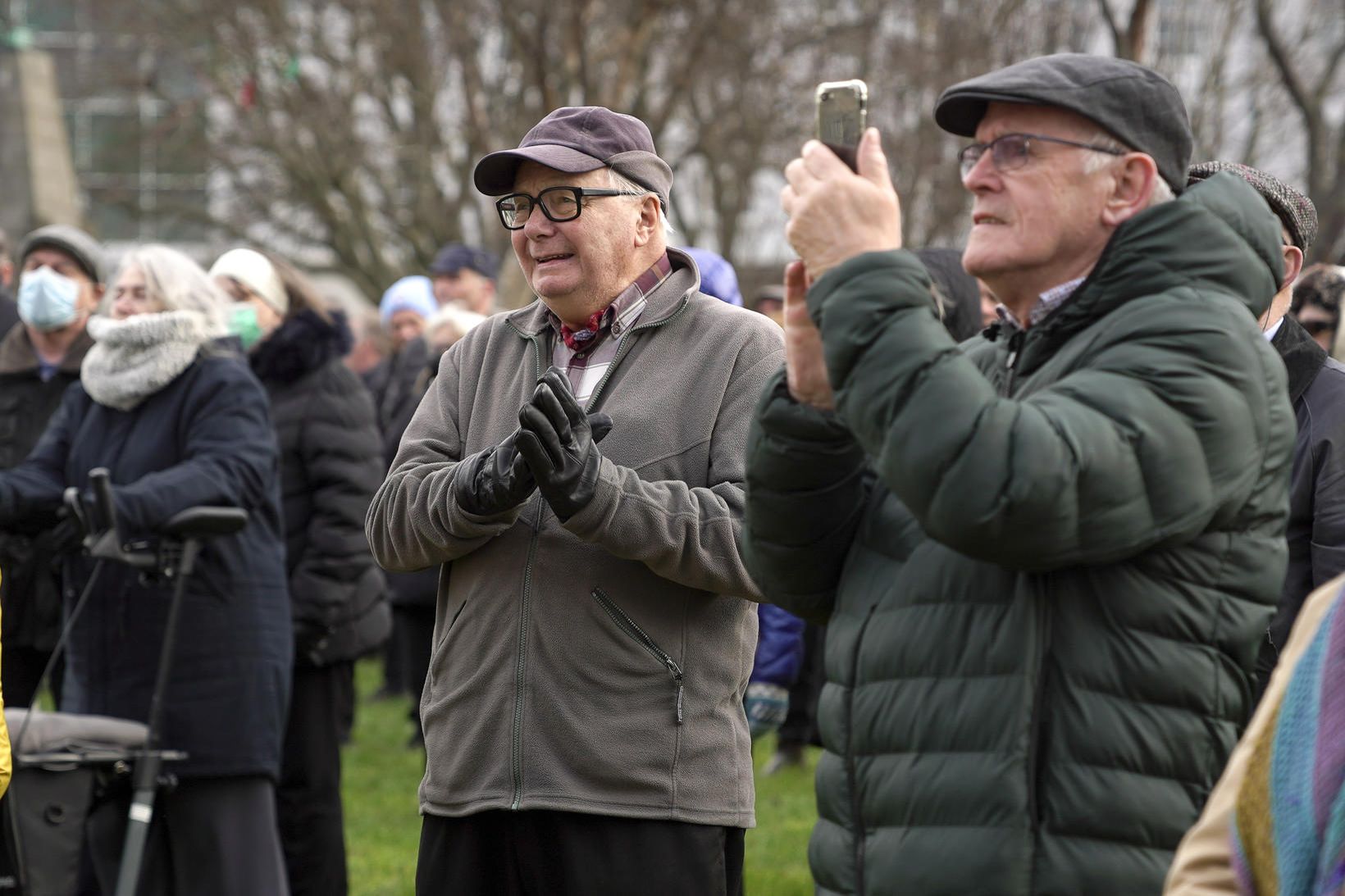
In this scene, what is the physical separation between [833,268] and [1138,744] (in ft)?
2.43

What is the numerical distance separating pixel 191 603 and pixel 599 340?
6.68ft

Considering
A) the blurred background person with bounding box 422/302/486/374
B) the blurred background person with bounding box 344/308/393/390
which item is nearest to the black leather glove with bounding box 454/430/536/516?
the blurred background person with bounding box 422/302/486/374

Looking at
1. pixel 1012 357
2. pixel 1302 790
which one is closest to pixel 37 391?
pixel 1012 357

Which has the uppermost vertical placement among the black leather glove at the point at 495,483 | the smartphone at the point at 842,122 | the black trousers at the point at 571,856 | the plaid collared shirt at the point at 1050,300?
the smartphone at the point at 842,122

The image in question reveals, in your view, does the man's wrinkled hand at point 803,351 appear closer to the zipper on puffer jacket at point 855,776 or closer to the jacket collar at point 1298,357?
the zipper on puffer jacket at point 855,776

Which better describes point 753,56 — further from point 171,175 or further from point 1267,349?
point 1267,349

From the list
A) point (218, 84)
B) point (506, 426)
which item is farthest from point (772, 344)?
point (218, 84)

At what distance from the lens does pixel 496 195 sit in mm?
3949

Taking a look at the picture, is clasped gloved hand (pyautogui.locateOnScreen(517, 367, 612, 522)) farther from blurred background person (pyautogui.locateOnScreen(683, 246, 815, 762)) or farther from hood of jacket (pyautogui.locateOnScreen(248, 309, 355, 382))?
hood of jacket (pyautogui.locateOnScreen(248, 309, 355, 382))

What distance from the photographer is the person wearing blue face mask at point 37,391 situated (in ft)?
20.4

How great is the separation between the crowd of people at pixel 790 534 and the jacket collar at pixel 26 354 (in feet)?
1.02

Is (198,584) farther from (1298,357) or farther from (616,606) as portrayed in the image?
(1298,357)

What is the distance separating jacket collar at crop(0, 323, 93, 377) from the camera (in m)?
6.70

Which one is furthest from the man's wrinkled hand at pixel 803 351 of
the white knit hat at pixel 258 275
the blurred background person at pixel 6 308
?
the blurred background person at pixel 6 308
